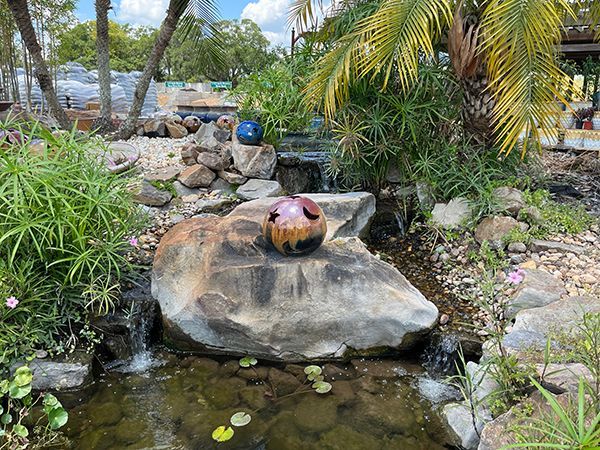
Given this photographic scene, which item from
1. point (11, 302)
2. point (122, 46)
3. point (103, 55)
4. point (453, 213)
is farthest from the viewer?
point (122, 46)

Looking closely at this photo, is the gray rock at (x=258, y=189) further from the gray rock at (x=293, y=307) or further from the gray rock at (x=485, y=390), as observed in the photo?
the gray rock at (x=485, y=390)

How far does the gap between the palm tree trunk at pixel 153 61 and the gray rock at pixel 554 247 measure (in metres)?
→ 5.90

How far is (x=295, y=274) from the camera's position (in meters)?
3.15

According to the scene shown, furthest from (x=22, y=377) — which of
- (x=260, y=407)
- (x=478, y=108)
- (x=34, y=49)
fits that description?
(x=34, y=49)

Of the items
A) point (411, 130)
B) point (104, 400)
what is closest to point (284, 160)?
point (411, 130)

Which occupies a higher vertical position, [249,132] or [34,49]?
[34,49]

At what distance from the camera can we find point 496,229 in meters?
4.11

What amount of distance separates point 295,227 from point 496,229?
6.60ft

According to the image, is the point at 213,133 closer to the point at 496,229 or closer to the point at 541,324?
the point at 496,229

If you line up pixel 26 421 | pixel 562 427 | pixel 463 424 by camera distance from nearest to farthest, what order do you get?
pixel 562 427, pixel 463 424, pixel 26 421

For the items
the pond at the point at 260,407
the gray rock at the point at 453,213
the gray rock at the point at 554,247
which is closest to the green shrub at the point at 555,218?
the gray rock at the point at 554,247

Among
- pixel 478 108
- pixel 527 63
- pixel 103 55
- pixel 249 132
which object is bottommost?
pixel 249 132

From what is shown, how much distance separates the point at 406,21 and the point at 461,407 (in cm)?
289

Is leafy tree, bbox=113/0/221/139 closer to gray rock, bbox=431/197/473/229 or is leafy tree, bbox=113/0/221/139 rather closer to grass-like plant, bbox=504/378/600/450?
gray rock, bbox=431/197/473/229
